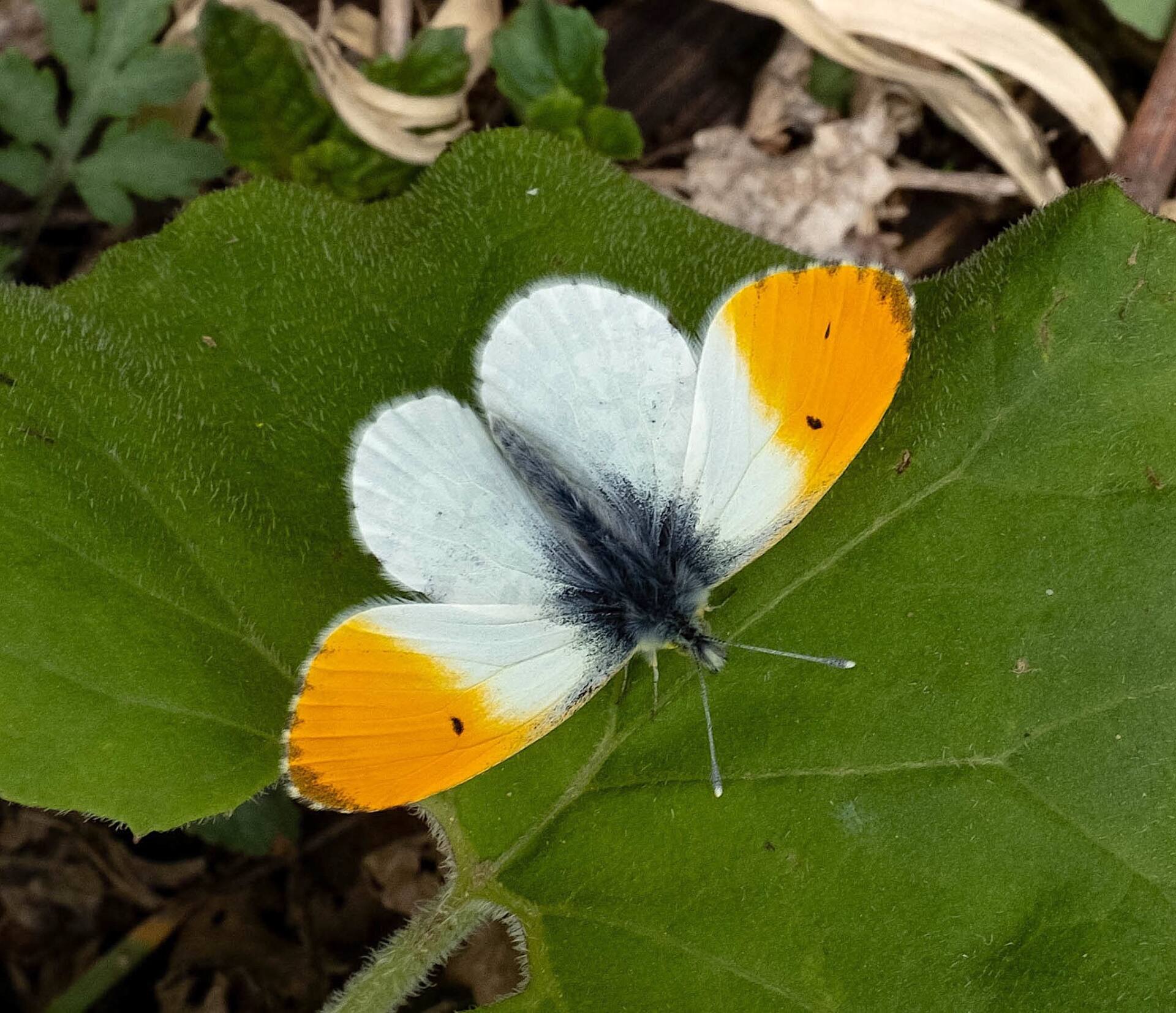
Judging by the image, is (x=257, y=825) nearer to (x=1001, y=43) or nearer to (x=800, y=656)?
(x=800, y=656)

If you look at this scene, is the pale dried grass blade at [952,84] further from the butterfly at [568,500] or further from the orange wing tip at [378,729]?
the orange wing tip at [378,729]

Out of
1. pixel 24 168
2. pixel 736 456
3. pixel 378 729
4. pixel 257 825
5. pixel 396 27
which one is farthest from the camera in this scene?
pixel 396 27

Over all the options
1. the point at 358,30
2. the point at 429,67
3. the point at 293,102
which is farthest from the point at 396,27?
the point at 293,102

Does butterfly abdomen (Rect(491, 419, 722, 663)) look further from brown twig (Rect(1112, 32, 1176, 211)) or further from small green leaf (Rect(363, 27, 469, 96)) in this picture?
brown twig (Rect(1112, 32, 1176, 211))

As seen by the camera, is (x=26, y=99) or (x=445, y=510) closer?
(x=445, y=510)

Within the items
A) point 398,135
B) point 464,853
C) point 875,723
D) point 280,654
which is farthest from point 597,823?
point 398,135

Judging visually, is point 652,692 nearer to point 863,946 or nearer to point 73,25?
point 863,946
